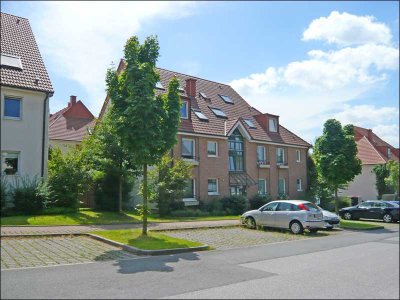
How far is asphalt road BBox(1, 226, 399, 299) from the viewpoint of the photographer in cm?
712

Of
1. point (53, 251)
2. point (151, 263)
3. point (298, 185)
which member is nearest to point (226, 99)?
point (298, 185)

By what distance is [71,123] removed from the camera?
41.1m

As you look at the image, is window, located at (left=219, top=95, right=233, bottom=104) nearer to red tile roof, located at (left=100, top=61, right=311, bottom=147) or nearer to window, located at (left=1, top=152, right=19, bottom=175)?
red tile roof, located at (left=100, top=61, right=311, bottom=147)

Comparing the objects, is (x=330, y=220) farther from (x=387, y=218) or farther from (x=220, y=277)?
(x=220, y=277)

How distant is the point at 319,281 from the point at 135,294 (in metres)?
3.56

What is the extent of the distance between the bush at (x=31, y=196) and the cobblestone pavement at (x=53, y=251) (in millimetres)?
5526

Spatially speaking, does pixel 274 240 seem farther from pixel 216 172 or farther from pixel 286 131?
pixel 286 131

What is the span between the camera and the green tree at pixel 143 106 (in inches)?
522

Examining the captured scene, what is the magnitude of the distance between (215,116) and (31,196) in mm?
17228

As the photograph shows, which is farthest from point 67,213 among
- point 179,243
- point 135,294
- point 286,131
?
point 286,131

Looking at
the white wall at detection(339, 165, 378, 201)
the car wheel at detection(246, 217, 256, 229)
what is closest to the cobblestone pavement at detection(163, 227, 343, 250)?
the car wheel at detection(246, 217, 256, 229)

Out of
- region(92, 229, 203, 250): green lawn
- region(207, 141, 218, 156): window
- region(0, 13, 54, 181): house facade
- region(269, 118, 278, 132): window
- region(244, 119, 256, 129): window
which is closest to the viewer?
region(92, 229, 203, 250): green lawn

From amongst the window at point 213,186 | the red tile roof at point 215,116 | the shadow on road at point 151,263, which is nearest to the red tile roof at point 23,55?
the red tile roof at point 215,116

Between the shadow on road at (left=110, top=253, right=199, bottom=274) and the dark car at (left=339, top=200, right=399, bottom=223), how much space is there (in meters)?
18.7
